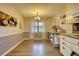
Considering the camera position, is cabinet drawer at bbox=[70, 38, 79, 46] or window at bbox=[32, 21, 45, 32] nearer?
cabinet drawer at bbox=[70, 38, 79, 46]

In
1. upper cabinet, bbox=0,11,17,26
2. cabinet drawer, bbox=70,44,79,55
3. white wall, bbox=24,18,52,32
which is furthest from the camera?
upper cabinet, bbox=0,11,17,26

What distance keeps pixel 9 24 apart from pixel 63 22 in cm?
156

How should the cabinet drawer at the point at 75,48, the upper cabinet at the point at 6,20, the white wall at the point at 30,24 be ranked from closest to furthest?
the cabinet drawer at the point at 75,48, the white wall at the point at 30,24, the upper cabinet at the point at 6,20

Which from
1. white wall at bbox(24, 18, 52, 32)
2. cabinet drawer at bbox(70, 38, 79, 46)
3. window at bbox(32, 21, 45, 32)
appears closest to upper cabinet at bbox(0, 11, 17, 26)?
white wall at bbox(24, 18, 52, 32)

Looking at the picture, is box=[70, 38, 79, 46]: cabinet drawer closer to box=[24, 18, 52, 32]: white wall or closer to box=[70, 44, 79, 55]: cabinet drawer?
box=[70, 44, 79, 55]: cabinet drawer

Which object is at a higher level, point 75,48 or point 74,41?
point 74,41

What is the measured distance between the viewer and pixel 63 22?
2664 millimetres

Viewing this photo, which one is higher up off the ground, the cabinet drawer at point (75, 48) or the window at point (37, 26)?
the window at point (37, 26)

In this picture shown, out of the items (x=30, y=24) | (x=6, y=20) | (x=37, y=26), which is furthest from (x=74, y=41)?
(x=6, y=20)

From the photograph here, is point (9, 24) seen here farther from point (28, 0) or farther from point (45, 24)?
point (28, 0)

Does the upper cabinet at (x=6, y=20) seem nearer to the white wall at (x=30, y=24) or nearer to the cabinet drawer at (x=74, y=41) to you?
the white wall at (x=30, y=24)

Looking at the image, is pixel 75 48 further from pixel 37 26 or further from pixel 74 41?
pixel 37 26

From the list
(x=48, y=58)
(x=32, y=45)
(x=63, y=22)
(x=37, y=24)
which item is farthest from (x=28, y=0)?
(x=63, y=22)

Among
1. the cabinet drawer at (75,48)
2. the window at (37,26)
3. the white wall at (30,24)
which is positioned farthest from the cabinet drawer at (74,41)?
the window at (37,26)
